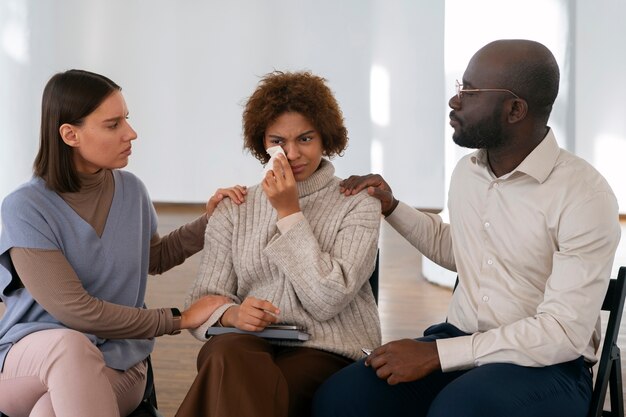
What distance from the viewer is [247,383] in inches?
104

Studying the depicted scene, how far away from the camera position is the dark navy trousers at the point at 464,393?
2.39 metres

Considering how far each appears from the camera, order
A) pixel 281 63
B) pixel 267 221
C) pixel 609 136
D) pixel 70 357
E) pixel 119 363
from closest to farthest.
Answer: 1. pixel 70 357
2. pixel 119 363
3. pixel 267 221
4. pixel 609 136
5. pixel 281 63

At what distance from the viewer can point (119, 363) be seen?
9.20 feet

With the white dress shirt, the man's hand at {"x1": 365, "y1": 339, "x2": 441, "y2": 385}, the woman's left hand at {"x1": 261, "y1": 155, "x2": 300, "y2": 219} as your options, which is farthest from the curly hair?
the man's hand at {"x1": 365, "y1": 339, "x2": 441, "y2": 385}

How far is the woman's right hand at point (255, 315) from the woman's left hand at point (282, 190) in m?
0.29

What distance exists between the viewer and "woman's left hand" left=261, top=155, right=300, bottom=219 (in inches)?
114

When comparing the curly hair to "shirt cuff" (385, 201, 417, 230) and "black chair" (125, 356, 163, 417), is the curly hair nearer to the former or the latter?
"shirt cuff" (385, 201, 417, 230)

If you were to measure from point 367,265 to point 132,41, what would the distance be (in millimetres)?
9068

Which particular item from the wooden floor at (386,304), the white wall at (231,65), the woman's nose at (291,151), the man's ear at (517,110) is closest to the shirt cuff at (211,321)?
the woman's nose at (291,151)

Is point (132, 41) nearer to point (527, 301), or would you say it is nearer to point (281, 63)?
point (281, 63)

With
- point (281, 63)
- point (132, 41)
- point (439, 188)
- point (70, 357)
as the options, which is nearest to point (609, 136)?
point (439, 188)

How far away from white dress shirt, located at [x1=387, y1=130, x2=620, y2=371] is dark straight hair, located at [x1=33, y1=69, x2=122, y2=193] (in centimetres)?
110

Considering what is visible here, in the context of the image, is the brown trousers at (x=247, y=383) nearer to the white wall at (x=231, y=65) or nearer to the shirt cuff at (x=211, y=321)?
the shirt cuff at (x=211, y=321)

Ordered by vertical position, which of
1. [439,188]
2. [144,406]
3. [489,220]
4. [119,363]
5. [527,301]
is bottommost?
[439,188]
